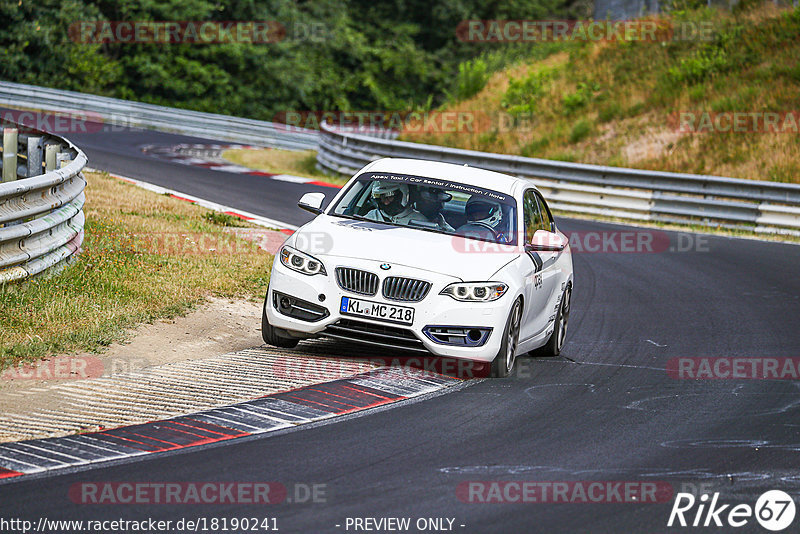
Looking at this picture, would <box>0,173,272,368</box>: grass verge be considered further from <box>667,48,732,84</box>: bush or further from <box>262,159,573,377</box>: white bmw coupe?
<box>667,48,732,84</box>: bush

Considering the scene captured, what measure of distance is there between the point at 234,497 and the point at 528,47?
44.2 meters

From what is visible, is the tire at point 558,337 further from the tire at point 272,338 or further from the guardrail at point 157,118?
the guardrail at point 157,118

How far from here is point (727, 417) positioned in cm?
827

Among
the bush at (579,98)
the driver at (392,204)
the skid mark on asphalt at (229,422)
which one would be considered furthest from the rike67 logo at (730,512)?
the bush at (579,98)

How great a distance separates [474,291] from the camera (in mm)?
8844

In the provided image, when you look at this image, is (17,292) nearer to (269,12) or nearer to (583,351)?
(583,351)

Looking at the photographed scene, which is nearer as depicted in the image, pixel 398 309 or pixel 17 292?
pixel 398 309

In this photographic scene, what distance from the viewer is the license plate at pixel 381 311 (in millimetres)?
8719

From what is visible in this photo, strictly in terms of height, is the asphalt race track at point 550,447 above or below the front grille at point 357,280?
below

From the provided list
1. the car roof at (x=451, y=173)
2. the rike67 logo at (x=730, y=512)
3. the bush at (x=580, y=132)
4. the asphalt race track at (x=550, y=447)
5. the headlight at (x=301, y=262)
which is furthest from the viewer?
the bush at (x=580, y=132)

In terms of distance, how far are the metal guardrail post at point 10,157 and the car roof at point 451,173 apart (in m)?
5.20

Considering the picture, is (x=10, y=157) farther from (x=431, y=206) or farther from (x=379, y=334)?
(x=379, y=334)

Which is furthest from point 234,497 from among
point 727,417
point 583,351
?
point 583,351

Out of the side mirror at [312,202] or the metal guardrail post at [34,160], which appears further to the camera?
the metal guardrail post at [34,160]
